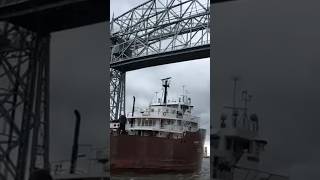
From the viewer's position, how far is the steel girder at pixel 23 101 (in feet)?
17.3

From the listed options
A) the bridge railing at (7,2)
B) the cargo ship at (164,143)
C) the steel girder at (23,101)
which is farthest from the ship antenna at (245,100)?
the bridge railing at (7,2)

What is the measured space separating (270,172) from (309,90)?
24.1 inches

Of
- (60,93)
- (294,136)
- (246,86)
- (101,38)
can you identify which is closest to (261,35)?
(246,86)

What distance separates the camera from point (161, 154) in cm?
618

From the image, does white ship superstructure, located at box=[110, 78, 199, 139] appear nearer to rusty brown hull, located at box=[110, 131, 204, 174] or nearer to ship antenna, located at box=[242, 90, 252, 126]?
rusty brown hull, located at box=[110, 131, 204, 174]

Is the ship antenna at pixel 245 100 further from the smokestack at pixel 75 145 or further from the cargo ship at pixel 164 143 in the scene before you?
the smokestack at pixel 75 145

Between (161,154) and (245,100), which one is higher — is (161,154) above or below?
below

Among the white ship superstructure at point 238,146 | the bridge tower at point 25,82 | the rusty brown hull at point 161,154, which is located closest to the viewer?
the white ship superstructure at point 238,146

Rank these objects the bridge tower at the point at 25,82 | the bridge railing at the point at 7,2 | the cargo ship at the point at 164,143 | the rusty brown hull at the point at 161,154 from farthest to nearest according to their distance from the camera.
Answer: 1. the bridge tower at the point at 25,82
2. the bridge railing at the point at 7,2
3. the rusty brown hull at the point at 161,154
4. the cargo ship at the point at 164,143

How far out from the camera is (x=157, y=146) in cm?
615

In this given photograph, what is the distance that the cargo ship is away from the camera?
4.71m

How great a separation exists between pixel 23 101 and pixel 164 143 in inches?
72.2

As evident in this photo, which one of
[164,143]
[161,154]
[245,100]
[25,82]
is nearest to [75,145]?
[25,82]

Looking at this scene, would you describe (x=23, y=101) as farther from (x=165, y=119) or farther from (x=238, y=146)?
(x=238, y=146)
